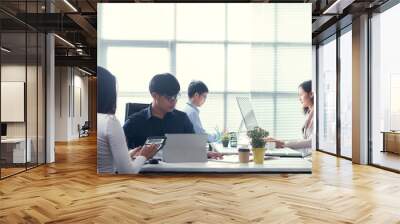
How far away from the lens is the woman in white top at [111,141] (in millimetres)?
6391

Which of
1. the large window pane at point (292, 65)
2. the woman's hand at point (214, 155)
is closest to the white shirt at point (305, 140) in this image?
the large window pane at point (292, 65)

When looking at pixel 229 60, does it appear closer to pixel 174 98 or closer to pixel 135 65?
pixel 174 98

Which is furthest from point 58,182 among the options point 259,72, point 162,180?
point 259,72

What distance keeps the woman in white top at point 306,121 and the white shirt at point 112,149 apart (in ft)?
7.67

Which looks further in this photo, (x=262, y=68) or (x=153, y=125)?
(x=262, y=68)

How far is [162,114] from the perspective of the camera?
655cm

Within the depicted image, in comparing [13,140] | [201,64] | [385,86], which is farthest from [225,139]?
[13,140]

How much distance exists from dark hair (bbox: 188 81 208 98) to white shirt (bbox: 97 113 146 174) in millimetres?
1286

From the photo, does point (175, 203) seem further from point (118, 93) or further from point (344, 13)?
point (344, 13)

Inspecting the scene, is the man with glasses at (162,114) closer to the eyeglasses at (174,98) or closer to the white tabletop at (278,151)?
the eyeglasses at (174,98)

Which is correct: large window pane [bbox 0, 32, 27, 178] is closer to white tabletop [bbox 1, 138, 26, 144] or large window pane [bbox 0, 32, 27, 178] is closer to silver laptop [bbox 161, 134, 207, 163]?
white tabletop [bbox 1, 138, 26, 144]

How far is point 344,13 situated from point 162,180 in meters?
4.76

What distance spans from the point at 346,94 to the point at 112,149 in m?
5.68

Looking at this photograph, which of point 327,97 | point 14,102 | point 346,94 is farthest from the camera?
point 327,97
